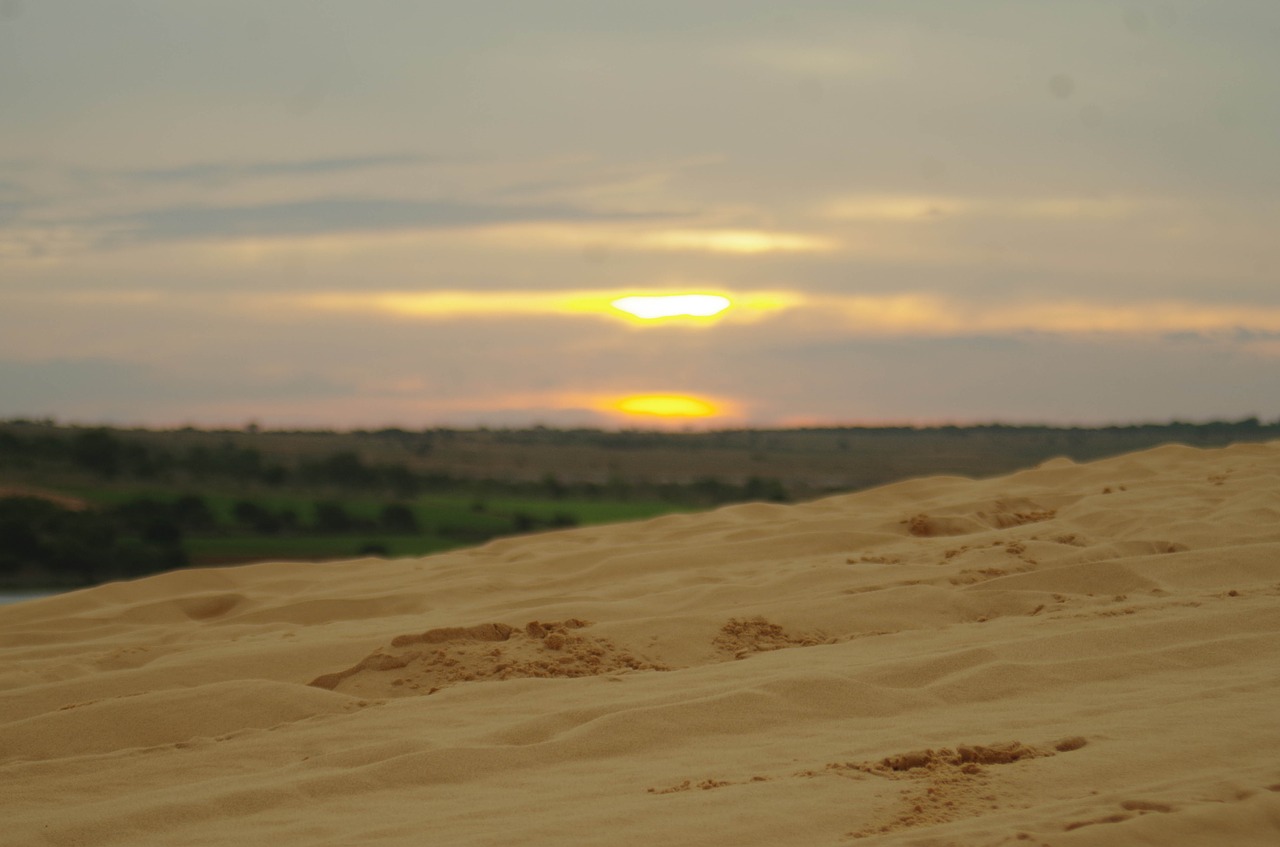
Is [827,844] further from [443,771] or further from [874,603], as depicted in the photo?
[874,603]

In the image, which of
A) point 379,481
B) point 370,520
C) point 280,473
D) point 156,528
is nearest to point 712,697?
point 156,528

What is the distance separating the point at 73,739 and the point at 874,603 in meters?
3.18

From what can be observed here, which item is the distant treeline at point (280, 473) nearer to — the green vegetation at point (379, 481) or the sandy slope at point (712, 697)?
the green vegetation at point (379, 481)

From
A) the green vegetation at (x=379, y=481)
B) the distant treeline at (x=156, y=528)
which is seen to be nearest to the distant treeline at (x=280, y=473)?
the green vegetation at (x=379, y=481)

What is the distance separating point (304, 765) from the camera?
358 cm

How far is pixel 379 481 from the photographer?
80.3 ft

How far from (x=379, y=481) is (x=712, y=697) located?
21.4m

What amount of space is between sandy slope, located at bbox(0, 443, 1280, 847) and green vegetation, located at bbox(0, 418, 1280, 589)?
7.22 m

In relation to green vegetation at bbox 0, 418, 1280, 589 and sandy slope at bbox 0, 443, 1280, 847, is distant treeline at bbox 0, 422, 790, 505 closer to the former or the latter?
green vegetation at bbox 0, 418, 1280, 589

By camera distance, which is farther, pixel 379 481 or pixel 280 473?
pixel 379 481

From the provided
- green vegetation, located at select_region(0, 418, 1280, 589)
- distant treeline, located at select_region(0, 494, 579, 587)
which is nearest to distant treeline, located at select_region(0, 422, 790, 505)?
green vegetation, located at select_region(0, 418, 1280, 589)

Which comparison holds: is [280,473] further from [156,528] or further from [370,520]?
[156,528]

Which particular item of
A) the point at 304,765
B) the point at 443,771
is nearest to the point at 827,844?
the point at 443,771

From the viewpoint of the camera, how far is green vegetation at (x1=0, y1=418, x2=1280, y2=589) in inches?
545
